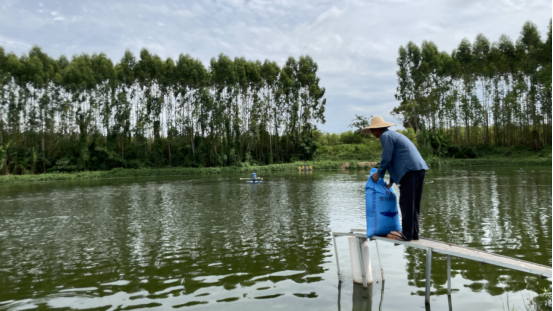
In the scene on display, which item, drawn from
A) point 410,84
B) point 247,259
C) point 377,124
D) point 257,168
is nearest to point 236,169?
point 257,168

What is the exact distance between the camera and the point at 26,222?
10508mm

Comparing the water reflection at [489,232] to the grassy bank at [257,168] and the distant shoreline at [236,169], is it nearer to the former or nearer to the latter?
the grassy bank at [257,168]

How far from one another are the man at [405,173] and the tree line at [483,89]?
122 feet

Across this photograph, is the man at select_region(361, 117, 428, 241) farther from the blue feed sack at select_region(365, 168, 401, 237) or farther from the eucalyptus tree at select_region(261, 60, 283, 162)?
the eucalyptus tree at select_region(261, 60, 283, 162)

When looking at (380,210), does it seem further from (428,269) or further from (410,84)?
(410,84)

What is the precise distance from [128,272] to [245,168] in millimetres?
32806

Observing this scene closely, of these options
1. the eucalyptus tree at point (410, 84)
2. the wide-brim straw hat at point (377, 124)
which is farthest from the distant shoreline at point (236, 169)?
the wide-brim straw hat at point (377, 124)

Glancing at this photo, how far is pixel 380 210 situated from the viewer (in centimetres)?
440

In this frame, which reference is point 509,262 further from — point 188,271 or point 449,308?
point 188,271

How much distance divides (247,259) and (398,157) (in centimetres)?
310

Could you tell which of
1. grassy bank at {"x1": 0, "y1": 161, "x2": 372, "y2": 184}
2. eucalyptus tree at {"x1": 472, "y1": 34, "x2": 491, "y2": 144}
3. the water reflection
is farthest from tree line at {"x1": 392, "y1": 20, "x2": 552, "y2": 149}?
the water reflection

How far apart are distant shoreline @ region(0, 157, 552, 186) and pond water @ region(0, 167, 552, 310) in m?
23.9

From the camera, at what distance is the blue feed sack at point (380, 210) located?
4.38m

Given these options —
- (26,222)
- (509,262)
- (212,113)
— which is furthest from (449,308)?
(212,113)
